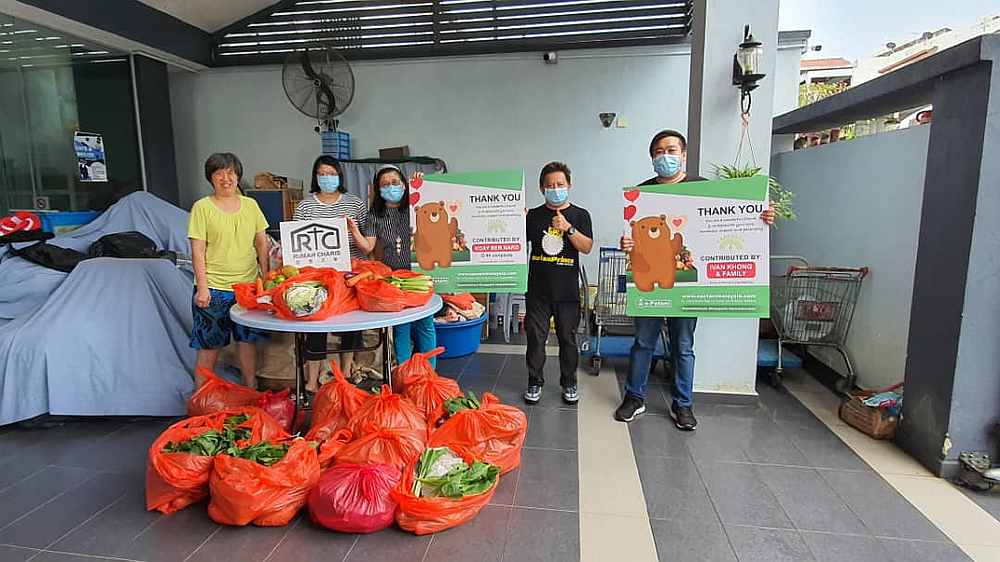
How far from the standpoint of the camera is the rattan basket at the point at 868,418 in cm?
281

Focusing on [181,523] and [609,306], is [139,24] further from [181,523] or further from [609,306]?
[609,306]

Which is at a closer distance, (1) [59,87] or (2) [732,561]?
(2) [732,561]

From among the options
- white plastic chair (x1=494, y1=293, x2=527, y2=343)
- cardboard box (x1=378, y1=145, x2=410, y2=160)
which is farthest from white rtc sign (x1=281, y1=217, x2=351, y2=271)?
cardboard box (x1=378, y1=145, x2=410, y2=160)

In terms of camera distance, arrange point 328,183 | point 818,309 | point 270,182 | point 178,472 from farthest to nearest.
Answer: point 270,182, point 818,309, point 328,183, point 178,472

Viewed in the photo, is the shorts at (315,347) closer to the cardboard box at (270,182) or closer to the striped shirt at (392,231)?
the striped shirt at (392,231)

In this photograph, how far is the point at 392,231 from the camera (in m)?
3.13

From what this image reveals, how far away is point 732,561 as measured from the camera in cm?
190

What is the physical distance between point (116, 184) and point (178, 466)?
4403mm


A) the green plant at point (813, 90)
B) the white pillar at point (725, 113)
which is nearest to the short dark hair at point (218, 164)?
the white pillar at point (725, 113)

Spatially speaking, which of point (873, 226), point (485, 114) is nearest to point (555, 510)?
point (873, 226)

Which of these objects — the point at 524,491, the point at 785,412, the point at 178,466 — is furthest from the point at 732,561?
the point at 178,466

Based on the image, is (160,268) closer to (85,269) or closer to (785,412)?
(85,269)

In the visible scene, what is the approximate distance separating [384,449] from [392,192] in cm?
147

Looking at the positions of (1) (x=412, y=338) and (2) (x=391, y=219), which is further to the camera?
(1) (x=412, y=338)
